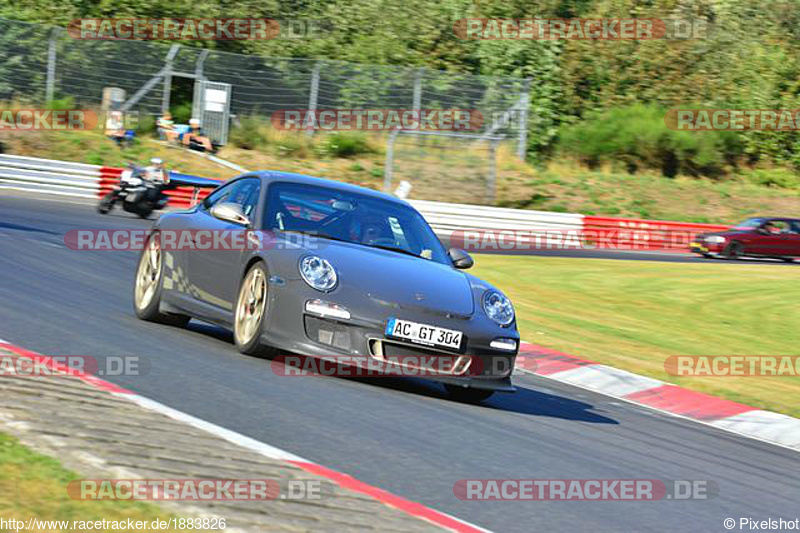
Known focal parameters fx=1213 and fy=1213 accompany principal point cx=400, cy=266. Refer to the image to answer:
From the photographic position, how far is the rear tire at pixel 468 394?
8336mm

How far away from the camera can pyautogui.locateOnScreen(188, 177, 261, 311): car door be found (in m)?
8.68

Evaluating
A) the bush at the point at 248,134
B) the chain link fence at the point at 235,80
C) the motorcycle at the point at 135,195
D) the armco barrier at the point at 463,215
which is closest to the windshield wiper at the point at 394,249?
the motorcycle at the point at 135,195

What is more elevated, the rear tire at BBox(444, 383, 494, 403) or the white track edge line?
the rear tire at BBox(444, 383, 494, 403)

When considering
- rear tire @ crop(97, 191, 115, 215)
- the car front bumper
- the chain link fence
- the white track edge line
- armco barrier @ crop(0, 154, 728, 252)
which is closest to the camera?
the car front bumper

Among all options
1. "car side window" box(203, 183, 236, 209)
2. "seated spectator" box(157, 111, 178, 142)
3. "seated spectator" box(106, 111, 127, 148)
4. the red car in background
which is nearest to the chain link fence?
"seated spectator" box(157, 111, 178, 142)

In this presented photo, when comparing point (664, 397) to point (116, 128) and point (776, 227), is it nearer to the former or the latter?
point (776, 227)

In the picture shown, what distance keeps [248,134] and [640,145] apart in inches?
591

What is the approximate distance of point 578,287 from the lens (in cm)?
2030

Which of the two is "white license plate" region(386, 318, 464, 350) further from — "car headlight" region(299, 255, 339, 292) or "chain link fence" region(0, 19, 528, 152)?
"chain link fence" region(0, 19, 528, 152)

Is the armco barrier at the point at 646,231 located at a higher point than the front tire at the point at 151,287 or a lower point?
lower

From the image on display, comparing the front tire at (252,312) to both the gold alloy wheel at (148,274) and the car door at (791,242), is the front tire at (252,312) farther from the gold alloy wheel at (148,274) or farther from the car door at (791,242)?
the car door at (791,242)

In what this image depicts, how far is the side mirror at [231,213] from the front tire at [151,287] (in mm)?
1168

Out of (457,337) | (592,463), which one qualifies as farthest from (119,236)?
(592,463)

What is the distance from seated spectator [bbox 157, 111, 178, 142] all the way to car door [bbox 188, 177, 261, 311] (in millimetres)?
24281
